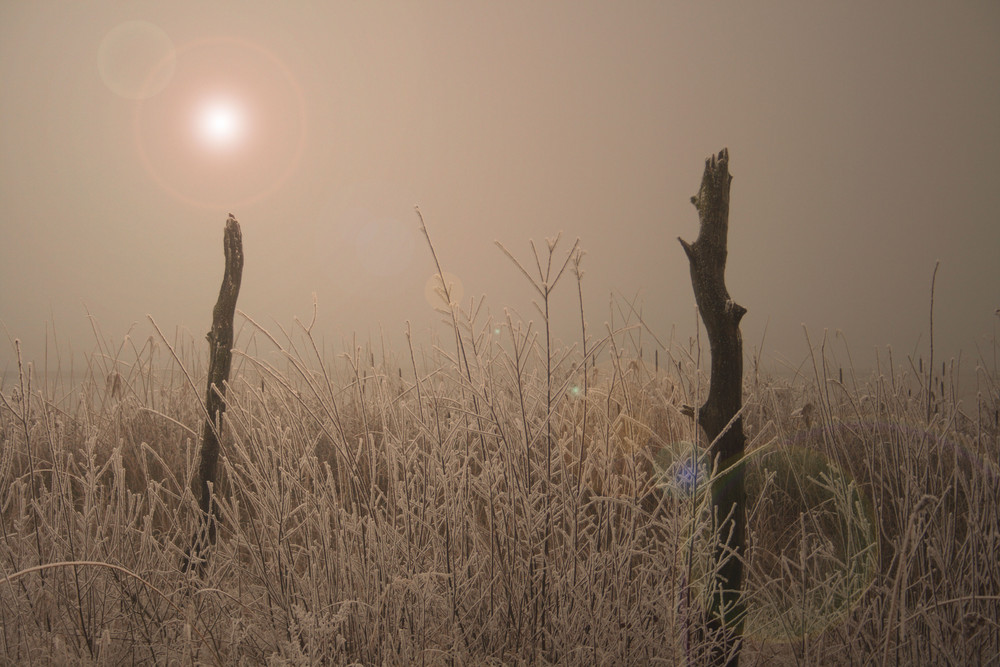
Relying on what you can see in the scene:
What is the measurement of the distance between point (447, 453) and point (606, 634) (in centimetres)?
73

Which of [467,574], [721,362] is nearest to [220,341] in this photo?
[467,574]

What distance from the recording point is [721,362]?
176 cm

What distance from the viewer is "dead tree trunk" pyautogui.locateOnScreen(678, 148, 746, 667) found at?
5.51 ft

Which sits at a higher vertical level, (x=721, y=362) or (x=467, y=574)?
(x=721, y=362)

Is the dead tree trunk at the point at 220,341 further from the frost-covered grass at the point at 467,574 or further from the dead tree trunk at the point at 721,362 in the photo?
the dead tree trunk at the point at 721,362

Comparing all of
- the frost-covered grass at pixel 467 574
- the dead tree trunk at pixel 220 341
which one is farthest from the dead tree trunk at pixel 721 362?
the dead tree trunk at pixel 220 341

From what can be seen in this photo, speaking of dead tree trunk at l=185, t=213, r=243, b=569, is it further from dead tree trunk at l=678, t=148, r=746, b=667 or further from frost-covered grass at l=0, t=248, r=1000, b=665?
dead tree trunk at l=678, t=148, r=746, b=667

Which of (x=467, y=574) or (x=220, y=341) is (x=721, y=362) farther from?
(x=220, y=341)

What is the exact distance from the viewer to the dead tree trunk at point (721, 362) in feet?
5.51

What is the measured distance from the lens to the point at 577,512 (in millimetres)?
1522

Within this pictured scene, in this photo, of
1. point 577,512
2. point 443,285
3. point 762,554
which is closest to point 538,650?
point 577,512

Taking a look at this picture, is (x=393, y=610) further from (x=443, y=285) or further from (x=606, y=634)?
(x=443, y=285)

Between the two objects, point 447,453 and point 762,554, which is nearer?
point 447,453

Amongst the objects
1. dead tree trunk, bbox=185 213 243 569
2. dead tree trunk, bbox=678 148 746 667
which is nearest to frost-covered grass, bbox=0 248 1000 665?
dead tree trunk, bbox=678 148 746 667
